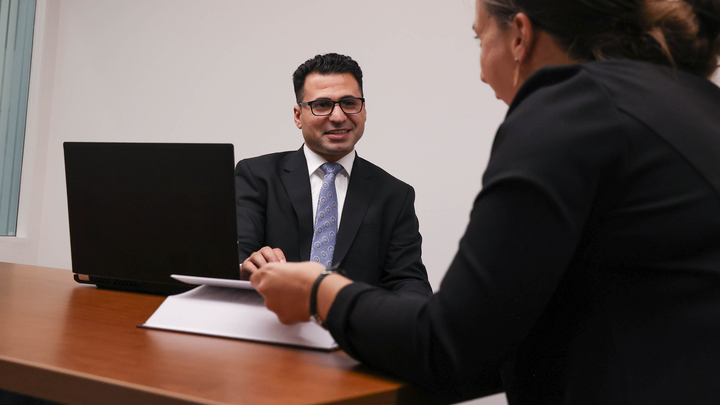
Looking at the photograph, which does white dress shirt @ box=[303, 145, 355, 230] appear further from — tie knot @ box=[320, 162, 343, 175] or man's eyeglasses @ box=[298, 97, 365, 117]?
man's eyeglasses @ box=[298, 97, 365, 117]

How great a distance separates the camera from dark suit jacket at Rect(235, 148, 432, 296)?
7.07 ft

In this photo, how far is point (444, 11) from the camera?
299 cm

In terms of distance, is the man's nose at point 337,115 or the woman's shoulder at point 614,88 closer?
the woman's shoulder at point 614,88

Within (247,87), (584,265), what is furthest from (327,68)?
(584,265)

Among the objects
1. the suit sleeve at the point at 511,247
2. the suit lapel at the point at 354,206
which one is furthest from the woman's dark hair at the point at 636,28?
the suit lapel at the point at 354,206

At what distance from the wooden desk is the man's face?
1.37m

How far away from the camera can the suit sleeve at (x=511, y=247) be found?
2.17ft

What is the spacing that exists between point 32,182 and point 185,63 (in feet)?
4.70

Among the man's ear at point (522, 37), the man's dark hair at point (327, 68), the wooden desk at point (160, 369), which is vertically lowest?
the wooden desk at point (160, 369)

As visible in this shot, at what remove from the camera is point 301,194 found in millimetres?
2236

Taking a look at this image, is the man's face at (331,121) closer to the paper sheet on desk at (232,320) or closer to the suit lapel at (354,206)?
the suit lapel at (354,206)

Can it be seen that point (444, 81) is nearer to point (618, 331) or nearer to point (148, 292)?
point (148, 292)

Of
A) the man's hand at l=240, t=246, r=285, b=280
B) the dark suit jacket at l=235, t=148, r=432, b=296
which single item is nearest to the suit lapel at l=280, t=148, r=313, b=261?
the dark suit jacket at l=235, t=148, r=432, b=296

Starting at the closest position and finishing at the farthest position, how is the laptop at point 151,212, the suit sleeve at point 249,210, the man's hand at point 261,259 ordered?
1. the laptop at point 151,212
2. the man's hand at point 261,259
3. the suit sleeve at point 249,210
